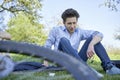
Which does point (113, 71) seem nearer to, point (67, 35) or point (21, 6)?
point (67, 35)

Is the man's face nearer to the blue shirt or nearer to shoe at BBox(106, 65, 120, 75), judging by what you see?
the blue shirt

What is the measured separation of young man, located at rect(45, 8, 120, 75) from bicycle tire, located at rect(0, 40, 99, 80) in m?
3.80

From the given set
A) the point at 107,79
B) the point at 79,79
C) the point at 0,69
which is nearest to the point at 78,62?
the point at 79,79

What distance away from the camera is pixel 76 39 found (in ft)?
18.7

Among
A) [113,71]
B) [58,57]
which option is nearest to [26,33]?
[113,71]

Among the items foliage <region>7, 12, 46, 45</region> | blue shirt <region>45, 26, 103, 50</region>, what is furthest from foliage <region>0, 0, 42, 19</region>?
blue shirt <region>45, 26, 103, 50</region>

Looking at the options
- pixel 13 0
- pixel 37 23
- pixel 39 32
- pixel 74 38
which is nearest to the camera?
pixel 74 38

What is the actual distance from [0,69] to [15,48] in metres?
0.17

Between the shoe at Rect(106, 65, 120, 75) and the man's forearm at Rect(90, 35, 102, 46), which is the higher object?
the man's forearm at Rect(90, 35, 102, 46)

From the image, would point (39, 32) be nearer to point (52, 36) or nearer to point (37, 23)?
point (37, 23)

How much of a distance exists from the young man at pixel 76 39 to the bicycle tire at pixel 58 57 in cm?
380

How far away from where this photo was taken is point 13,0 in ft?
99.8

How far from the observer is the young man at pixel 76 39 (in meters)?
5.12

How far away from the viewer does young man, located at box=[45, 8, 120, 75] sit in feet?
16.8
